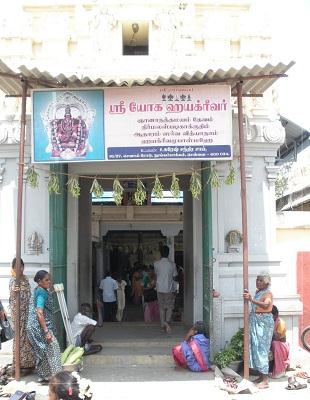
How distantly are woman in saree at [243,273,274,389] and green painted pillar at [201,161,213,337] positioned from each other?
2.16 ft

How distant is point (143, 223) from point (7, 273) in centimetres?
922

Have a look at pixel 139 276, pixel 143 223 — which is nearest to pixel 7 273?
pixel 139 276

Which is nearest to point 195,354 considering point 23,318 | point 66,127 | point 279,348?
point 279,348

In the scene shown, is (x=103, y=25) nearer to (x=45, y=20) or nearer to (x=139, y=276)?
(x=45, y=20)

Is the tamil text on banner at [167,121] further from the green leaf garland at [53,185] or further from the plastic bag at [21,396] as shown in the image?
the plastic bag at [21,396]

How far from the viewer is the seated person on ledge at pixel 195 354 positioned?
753 centimetres

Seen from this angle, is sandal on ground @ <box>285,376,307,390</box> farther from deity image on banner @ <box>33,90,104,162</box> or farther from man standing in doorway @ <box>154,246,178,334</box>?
deity image on banner @ <box>33,90,104,162</box>

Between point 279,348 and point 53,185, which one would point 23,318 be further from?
point 279,348

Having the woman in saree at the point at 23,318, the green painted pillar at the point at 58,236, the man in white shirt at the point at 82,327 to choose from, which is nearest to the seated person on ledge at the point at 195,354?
the man in white shirt at the point at 82,327

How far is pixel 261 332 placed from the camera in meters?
7.07

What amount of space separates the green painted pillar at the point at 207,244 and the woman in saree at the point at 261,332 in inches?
25.9

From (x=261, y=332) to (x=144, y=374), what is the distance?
5.56 ft

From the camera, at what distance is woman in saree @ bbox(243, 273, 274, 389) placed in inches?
276

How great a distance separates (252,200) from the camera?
8562 mm
